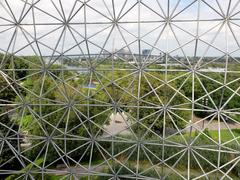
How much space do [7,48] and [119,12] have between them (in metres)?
2.70

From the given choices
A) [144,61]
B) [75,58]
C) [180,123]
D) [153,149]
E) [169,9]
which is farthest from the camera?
[180,123]

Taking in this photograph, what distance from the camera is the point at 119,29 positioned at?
24.8ft

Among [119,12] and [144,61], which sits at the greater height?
[119,12]

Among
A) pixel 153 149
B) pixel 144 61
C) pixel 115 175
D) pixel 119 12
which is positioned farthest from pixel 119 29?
pixel 153 149

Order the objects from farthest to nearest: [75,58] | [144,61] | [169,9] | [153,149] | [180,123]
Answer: [180,123] → [153,149] → [75,58] → [144,61] → [169,9]

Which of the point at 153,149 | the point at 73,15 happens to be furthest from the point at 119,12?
the point at 153,149

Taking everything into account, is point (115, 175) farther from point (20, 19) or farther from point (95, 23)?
point (20, 19)

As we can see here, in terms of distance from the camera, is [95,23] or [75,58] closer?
[95,23]

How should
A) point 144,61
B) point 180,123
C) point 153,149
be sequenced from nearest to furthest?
1. point 144,61
2. point 153,149
3. point 180,123

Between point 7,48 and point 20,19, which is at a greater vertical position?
point 20,19

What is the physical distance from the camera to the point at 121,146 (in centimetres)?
1216

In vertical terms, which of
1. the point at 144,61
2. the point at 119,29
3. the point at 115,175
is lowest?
the point at 115,175

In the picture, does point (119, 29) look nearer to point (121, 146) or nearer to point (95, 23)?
point (95, 23)

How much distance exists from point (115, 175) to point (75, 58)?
2.98 meters
